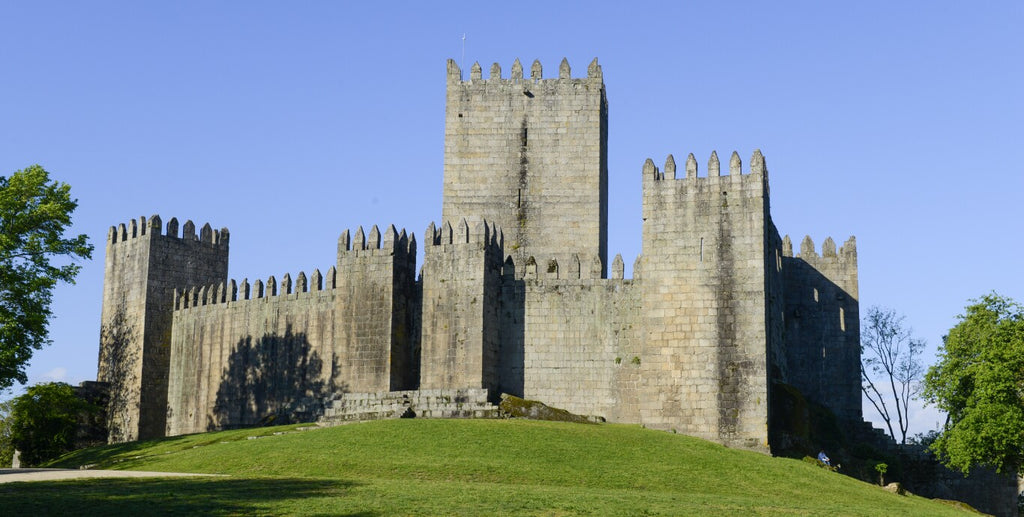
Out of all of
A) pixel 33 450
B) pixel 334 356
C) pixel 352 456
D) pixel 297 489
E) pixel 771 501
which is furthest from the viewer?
pixel 33 450

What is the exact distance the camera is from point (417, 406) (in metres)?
45.7

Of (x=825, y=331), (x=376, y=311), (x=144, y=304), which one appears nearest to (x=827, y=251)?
(x=825, y=331)

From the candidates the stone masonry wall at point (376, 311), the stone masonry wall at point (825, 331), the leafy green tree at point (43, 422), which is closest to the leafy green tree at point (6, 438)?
the leafy green tree at point (43, 422)

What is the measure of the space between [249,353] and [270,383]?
2.13 m

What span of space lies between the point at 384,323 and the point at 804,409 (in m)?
15.8

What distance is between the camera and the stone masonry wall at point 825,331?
180 ft

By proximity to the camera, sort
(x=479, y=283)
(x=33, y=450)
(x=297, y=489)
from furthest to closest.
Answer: (x=33, y=450) < (x=479, y=283) < (x=297, y=489)

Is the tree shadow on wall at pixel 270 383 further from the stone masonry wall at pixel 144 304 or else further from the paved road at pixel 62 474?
the paved road at pixel 62 474

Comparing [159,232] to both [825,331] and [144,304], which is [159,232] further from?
[825,331]

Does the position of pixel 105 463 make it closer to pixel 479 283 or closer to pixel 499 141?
pixel 479 283

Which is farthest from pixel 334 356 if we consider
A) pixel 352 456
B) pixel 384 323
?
pixel 352 456

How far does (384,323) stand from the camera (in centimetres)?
4866

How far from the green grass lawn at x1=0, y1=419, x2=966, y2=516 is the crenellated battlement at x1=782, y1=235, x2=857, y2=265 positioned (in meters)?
15.2

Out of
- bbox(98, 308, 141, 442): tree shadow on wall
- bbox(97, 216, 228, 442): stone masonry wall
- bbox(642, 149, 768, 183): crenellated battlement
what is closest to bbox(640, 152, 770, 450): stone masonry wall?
bbox(642, 149, 768, 183): crenellated battlement
